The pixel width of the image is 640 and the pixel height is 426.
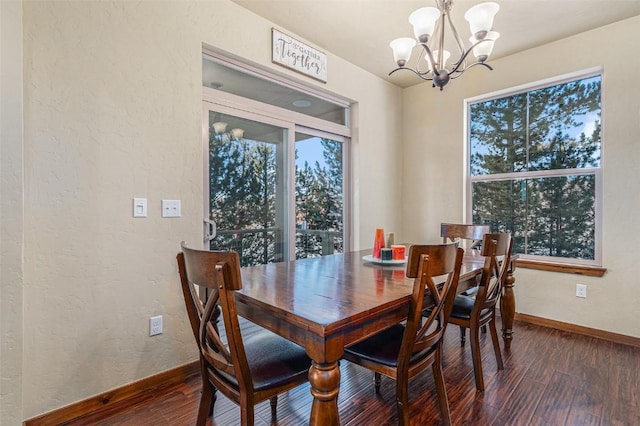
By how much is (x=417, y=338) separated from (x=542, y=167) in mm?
2725

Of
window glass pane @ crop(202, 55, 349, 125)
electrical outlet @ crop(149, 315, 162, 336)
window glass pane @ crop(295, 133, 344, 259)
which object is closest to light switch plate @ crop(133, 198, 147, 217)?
electrical outlet @ crop(149, 315, 162, 336)

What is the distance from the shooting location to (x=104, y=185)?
183cm

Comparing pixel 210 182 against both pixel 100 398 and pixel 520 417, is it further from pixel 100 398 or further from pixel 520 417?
pixel 520 417

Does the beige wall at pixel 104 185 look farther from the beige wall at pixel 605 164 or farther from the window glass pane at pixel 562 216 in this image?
the window glass pane at pixel 562 216

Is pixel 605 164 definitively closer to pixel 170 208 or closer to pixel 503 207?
pixel 503 207

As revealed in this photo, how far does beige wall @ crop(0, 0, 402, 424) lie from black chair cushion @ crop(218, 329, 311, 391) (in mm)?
896

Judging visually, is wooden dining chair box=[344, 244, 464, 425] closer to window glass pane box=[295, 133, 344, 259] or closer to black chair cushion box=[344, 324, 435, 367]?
black chair cushion box=[344, 324, 435, 367]

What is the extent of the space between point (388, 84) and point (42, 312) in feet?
12.6

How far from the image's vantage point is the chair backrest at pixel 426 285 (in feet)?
4.10

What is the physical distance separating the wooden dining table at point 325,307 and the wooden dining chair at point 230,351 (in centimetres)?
16

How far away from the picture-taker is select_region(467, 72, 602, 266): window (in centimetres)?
292

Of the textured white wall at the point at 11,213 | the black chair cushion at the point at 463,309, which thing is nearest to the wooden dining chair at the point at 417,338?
the black chair cushion at the point at 463,309

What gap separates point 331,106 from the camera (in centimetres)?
344

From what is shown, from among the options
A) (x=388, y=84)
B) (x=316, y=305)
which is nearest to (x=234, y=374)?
(x=316, y=305)
